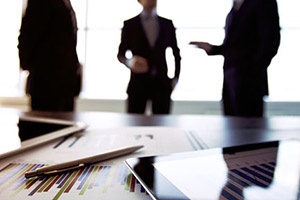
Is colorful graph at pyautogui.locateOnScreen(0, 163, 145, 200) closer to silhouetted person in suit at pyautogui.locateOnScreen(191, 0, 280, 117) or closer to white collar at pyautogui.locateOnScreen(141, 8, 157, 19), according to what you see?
silhouetted person in suit at pyautogui.locateOnScreen(191, 0, 280, 117)

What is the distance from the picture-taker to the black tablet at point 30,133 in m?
0.26

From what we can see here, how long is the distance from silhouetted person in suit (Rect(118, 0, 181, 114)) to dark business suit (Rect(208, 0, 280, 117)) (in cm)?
26

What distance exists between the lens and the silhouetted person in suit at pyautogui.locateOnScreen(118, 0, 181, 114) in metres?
0.92

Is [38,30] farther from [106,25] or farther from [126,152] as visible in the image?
[126,152]

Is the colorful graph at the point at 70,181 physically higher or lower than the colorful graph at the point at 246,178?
lower

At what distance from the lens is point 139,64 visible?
3.23ft

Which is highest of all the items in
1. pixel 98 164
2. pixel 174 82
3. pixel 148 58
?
pixel 148 58

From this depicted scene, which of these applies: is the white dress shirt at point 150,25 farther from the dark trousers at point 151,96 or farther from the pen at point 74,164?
the pen at point 74,164

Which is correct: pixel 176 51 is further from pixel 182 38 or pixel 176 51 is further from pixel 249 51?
pixel 249 51

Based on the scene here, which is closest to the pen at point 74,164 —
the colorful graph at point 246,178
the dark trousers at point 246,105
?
the colorful graph at point 246,178

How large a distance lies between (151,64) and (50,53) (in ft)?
1.57

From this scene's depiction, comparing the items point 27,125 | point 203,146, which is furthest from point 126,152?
point 27,125

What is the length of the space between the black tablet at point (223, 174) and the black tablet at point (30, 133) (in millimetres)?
153

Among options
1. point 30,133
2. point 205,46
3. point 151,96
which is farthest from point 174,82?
point 30,133
